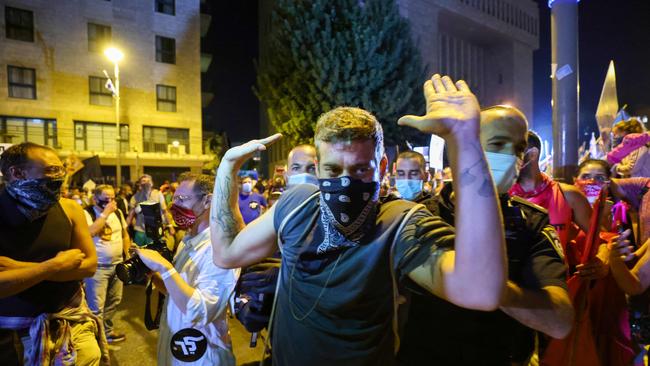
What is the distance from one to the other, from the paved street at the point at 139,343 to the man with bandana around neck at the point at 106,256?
0.22 metres

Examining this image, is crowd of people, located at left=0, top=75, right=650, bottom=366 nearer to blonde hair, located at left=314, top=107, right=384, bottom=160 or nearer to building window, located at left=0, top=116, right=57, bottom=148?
blonde hair, located at left=314, top=107, right=384, bottom=160

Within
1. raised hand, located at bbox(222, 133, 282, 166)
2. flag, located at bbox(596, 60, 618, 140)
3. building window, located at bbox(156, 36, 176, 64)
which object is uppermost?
building window, located at bbox(156, 36, 176, 64)

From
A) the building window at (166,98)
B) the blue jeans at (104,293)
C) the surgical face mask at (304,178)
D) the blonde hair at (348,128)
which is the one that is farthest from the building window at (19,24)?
the blonde hair at (348,128)

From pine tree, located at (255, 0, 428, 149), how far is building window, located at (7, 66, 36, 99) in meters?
17.5

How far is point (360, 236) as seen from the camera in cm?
154

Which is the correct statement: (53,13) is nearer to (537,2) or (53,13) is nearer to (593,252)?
(593,252)

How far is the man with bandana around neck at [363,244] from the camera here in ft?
3.64

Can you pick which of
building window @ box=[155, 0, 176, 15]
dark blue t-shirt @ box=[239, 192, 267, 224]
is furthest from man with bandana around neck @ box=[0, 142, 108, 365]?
building window @ box=[155, 0, 176, 15]

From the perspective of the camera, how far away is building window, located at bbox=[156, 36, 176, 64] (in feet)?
89.6

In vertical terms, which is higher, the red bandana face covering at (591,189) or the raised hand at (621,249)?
the red bandana face covering at (591,189)

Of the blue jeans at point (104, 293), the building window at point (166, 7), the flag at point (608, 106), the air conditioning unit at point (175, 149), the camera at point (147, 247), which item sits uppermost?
the building window at point (166, 7)

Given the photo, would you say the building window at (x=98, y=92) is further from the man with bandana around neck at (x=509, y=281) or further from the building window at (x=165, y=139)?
the man with bandana around neck at (x=509, y=281)

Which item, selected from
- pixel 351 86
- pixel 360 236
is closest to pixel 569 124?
pixel 360 236

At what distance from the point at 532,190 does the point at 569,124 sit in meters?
3.73
